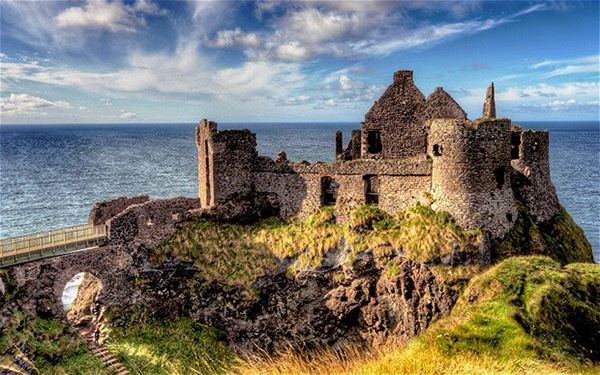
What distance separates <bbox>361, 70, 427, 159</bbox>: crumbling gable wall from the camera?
31.7m

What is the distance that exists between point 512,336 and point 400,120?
66.3ft

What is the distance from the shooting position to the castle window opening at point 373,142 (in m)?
32.5

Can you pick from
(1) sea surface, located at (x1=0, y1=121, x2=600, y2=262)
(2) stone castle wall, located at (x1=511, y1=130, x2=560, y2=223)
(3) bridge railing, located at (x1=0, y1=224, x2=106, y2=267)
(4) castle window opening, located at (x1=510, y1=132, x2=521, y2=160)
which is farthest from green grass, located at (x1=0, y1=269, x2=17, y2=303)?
Result: (1) sea surface, located at (x1=0, y1=121, x2=600, y2=262)

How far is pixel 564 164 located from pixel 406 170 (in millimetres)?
90700

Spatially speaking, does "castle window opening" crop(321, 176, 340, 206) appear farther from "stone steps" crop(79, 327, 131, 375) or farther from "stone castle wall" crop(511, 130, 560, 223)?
"stone steps" crop(79, 327, 131, 375)

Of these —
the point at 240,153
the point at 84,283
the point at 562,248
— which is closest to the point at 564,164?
the point at 562,248

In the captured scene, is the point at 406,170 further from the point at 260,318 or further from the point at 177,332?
the point at 177,332

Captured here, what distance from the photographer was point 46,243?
85.3ft

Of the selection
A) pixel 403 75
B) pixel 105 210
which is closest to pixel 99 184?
pixel 105 210

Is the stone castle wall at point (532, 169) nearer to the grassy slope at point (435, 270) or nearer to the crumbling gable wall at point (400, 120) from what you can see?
the grassy slope at point (435, 270)

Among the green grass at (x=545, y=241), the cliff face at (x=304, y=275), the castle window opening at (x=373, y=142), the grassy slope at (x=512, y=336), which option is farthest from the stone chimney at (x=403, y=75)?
the grassy slope at (x=512, y=336)

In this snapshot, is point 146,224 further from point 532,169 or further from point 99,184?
point 99,184

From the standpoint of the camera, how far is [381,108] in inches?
1266

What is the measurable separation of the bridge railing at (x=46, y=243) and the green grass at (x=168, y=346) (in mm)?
5280
